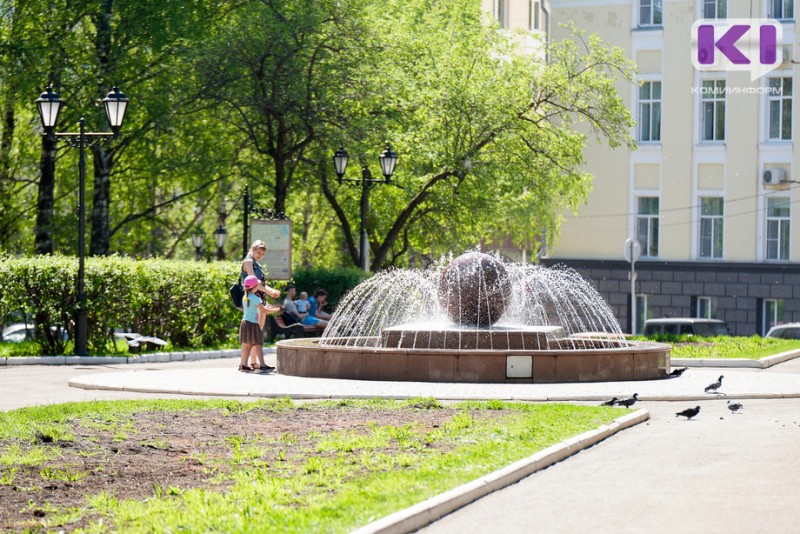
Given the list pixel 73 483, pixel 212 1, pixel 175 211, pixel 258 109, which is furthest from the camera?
pixel 175 211

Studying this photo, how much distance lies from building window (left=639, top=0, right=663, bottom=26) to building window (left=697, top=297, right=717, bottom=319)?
32.2 ft

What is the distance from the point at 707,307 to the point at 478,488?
1529 inches

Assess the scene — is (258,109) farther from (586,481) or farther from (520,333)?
(586,481)

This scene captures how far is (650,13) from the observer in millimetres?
48750

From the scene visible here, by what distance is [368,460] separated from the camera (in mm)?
10219

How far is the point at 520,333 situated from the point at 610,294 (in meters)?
28.8

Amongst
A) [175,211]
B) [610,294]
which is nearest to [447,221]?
[610,294]

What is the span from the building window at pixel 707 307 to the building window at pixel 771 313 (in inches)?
62.4

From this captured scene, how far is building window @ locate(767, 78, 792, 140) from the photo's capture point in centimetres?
4659

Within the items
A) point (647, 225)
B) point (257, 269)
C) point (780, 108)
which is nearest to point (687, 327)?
point (647, 225)

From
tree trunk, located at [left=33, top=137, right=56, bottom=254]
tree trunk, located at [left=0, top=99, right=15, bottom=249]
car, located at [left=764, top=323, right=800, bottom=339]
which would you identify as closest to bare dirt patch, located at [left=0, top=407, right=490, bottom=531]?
car, located at [left=764, top=323, right=800, bottom=339]

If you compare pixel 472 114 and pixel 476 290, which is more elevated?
pixel 472 114

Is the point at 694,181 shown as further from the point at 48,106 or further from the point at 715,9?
the point at 48,106

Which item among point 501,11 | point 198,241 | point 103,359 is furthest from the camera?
point 501,11
